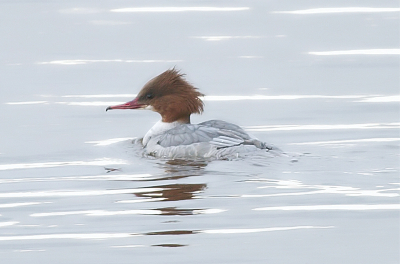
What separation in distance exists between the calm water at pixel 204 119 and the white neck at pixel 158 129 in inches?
10.3

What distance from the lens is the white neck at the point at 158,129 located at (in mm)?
10906

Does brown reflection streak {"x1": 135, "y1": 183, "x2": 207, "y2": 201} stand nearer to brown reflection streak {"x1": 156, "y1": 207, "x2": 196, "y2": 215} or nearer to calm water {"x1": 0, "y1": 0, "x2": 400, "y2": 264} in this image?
calm water {"x1": 0, "y1": 0, "x2": 400, "y2": 264}

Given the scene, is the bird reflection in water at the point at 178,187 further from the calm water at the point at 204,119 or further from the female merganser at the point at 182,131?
the female merganser at the point at 182,131

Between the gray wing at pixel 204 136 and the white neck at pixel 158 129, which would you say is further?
the white neck at pixel 158 129

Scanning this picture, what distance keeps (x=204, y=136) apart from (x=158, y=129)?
0.95m

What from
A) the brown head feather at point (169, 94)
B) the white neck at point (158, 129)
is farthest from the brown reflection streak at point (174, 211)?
the brown head feather at point (169, 94)

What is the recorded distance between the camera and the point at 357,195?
26.7 feet

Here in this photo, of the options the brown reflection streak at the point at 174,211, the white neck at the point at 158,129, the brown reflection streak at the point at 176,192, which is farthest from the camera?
the white neck at the point at 158,129

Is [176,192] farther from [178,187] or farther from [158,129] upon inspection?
[158,129]

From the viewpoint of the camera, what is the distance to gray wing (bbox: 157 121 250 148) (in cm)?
1004

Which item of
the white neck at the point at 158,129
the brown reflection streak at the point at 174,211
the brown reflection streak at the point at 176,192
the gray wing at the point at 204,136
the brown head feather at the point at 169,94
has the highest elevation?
the brown head feather at the point at 169,94

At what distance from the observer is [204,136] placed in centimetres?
1018

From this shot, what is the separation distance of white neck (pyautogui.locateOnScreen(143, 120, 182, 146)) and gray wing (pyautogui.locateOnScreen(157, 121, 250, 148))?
1.20 ft

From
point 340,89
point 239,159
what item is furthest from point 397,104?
point 239,159
